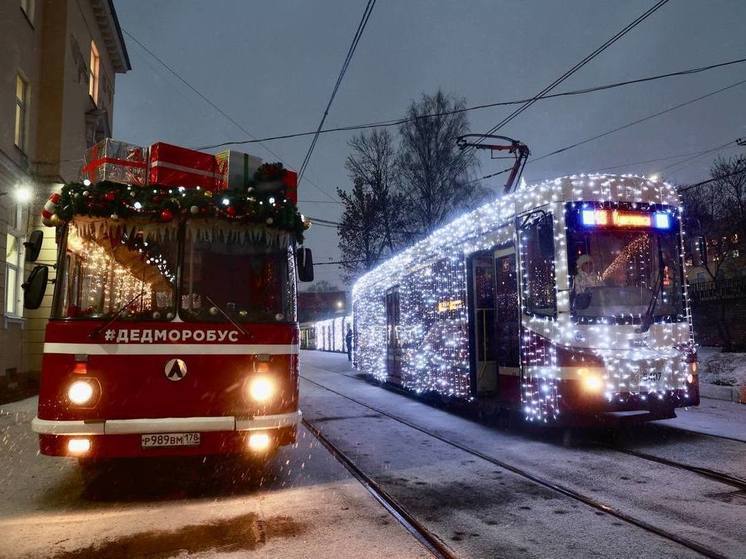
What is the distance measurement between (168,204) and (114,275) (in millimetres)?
839

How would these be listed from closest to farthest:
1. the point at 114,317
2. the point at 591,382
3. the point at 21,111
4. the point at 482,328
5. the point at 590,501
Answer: the point at 590,501 < the point at 114,317 < the point at 591,382 < the point at 482,328 < the point at 21,111

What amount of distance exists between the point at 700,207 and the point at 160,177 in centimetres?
3234

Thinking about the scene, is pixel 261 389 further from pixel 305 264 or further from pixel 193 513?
Result: pixel 305 264

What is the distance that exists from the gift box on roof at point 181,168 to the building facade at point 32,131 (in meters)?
10.6

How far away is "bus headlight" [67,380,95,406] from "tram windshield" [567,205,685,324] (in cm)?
554

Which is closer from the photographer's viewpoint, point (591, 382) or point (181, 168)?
point (181, 168)

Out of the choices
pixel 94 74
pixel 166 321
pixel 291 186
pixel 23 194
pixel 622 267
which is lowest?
pixel 166 321

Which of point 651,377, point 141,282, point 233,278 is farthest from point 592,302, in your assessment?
point 141,282

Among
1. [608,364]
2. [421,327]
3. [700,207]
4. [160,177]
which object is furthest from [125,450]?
[700,207]

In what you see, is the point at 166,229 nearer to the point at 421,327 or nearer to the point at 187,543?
the point at 187,543

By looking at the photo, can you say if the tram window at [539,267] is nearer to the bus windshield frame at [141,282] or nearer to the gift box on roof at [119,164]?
the bus windshield frame at [141,282]

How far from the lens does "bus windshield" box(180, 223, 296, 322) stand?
5738mm

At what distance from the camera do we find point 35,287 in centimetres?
573

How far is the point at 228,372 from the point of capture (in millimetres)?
5691
